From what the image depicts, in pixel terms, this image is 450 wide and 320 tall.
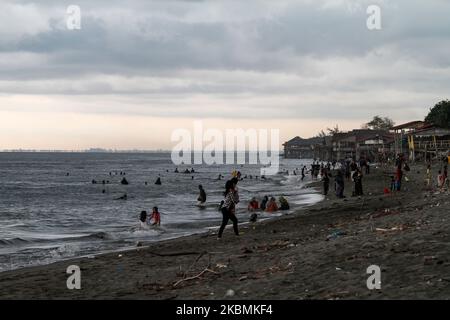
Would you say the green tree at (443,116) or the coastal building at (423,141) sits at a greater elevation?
the green tree at (443,116)

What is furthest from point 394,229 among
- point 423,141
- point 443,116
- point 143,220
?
point 443,116

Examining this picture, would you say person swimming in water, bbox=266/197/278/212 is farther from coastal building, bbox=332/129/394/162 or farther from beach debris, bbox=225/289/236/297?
coastal building, bbox=332/129/394/162

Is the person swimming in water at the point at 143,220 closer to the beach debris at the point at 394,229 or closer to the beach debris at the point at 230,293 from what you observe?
the beach debris at the point at 394,229

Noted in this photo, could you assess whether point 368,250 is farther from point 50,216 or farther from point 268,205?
point 50,216

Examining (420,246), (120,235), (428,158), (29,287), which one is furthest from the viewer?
(428,158)

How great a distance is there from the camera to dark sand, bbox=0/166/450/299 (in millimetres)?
8344

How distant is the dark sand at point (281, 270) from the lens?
27.4ft

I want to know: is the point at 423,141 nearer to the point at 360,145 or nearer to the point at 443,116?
the point at 443,116

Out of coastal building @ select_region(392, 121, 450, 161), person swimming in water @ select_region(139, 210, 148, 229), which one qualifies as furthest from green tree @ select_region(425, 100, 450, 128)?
person swimming in water @ select_region(139, 210, 148, 229)

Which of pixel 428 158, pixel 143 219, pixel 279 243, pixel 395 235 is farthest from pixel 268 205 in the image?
pixel 428 158

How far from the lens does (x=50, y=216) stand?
33906mm

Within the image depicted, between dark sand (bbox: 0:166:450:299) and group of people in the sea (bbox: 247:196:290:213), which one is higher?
dark sand (bbox: 0:166:450:299)

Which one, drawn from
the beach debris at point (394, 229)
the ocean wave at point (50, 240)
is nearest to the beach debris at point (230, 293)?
the beach debris at point (394, 229)
